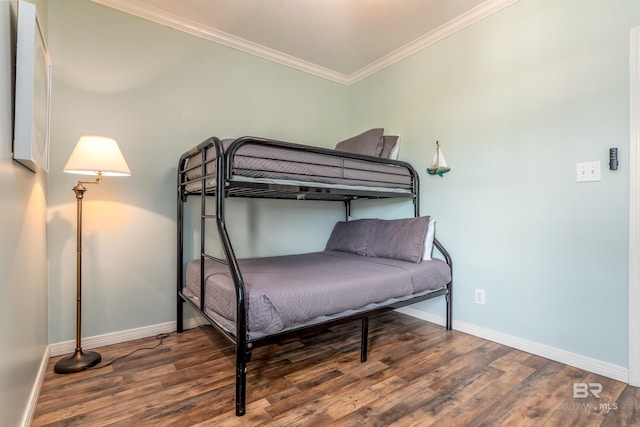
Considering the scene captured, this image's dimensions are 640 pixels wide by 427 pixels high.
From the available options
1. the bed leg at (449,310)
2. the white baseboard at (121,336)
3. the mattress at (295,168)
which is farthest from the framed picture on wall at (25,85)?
the bed leg at (449,310)

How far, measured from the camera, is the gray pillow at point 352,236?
285 centimetres

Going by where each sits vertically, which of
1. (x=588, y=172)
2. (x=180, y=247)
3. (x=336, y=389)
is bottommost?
(x=336, y=389)

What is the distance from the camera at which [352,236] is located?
2.98 metres

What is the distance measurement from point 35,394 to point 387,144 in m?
2.77

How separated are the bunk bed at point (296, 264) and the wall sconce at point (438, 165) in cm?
17

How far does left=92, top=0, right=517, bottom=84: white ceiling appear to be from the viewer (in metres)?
2.30

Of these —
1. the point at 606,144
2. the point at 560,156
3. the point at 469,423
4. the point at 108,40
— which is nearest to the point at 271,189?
the point at 469,423

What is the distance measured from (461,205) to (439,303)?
0.84 m

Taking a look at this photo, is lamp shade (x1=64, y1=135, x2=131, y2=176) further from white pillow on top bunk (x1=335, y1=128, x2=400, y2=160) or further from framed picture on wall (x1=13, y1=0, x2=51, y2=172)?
white pillow on top bunk (x1=335, y1=128, x2=400, y2=160)

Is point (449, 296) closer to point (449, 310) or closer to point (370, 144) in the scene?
point (449, 310)

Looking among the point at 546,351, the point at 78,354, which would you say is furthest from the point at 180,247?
the point at 546,351

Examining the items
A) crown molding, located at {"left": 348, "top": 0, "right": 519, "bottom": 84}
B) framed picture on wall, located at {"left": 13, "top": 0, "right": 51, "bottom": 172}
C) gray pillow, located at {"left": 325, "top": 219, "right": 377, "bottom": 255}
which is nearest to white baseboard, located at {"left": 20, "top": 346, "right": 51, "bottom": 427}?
framed picture on wall, located at {"left": 13, "top": 0, "right": 51, "bottom": 172}

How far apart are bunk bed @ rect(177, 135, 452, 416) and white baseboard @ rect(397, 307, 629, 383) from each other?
162 millimetres

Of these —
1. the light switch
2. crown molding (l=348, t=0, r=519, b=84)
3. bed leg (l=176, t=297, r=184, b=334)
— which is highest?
crown molding (l=348, t=0, r=519, b=84)
